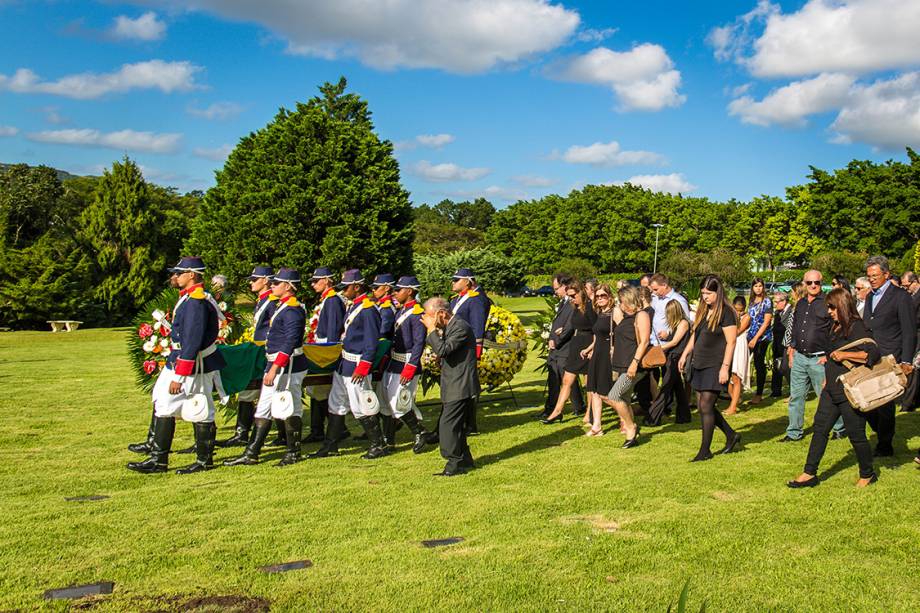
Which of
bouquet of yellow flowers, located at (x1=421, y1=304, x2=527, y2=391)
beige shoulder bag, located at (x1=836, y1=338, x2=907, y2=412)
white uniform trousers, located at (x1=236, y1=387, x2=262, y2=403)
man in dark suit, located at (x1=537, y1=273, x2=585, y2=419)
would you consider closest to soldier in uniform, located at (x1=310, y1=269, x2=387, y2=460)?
white uniform trousers, located at (x1=236, y1=387, x2=262, y2=403)

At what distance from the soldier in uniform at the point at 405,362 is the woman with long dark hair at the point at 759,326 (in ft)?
19.9

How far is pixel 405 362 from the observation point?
911cm

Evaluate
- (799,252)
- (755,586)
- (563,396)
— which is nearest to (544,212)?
(799,252)

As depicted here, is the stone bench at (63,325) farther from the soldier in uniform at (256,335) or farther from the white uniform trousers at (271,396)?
the white uniform trousers at (271,396)

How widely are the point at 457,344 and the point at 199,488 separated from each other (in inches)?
111

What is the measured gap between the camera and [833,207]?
66.5m

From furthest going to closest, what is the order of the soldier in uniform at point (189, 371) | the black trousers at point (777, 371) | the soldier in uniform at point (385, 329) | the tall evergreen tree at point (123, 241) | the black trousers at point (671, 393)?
the tall evergreen tree at point (123, 241), the black trousers at point (777, 371), the black trousers at point (671, 393), the soldier in uniform at point (385, 329), the soldier in uniform at point (189, 371)

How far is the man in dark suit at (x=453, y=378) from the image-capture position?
7.82 metres

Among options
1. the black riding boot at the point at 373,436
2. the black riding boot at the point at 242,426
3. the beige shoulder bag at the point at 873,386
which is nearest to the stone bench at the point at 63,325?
the black riding boot at the point at 242,426

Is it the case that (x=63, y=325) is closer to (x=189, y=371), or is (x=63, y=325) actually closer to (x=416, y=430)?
(x=416, y=430)

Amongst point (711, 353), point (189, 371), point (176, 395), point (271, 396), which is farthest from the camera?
point (271, 396)

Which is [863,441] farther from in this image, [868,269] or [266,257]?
[266,257]

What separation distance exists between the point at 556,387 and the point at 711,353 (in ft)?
11.8

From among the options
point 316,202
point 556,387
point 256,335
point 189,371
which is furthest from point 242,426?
point 316,202
